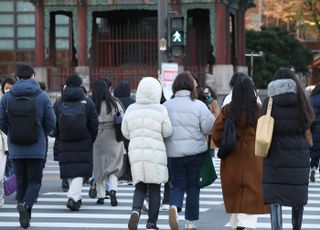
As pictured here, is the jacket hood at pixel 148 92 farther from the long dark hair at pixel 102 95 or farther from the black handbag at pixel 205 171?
the long dark hair at pixel 102 95

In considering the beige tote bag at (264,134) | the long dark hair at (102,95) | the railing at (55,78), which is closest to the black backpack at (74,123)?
the long dark hair at (102,95)

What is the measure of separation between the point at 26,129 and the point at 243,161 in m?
2.94

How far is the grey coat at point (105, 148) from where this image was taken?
46.9ft

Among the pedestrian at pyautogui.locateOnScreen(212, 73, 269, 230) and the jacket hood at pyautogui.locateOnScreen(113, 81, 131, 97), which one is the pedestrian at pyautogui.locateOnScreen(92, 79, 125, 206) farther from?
the pedestrian at pyautogui.locateOnScreen(212, 73, 269, 230)

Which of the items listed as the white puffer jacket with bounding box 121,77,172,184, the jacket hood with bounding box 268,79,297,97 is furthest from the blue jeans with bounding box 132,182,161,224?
the jacket hood with bounding box 268,79,297,97

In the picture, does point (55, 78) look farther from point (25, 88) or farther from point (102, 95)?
point (25, 88)

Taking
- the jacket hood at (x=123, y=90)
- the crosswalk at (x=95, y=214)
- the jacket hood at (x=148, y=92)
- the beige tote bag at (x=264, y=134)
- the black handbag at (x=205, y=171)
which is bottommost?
the crosswalk at (x=95, y=214)

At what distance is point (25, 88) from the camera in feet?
39.3

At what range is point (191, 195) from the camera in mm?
11375

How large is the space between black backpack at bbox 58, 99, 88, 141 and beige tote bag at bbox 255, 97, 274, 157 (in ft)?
13.7

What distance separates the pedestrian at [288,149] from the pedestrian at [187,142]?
1.65 m

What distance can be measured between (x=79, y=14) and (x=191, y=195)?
78.1ft

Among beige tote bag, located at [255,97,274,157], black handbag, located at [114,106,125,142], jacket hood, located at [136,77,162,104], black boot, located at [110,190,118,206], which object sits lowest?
black boot, located at [110,190,118,206]

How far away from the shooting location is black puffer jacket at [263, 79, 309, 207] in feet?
31.7
